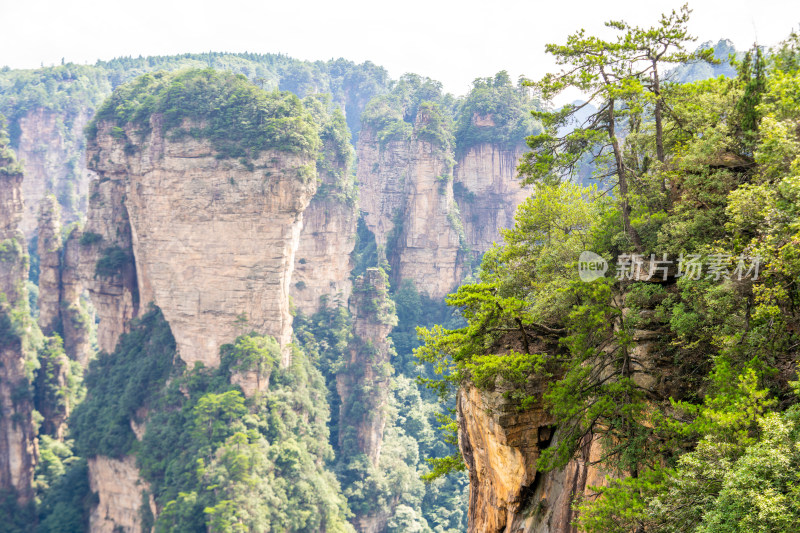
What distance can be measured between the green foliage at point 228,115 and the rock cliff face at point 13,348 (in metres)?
11.5

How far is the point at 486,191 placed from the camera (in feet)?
197

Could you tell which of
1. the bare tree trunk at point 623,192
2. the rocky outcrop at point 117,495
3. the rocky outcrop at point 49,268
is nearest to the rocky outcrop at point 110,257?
the rocky outcrop at point 49,268

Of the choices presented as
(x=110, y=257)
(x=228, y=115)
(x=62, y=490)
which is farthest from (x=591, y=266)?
(x=62, y=490)

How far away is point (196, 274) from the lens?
33.8 metres

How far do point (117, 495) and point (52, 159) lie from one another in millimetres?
56709

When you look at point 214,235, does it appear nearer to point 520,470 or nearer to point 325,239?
point 325,239

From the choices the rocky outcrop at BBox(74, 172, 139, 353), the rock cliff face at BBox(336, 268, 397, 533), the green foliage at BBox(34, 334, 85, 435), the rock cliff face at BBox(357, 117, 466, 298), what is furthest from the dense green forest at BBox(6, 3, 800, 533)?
the rock cliff face at BBox(357, 117, 466, 298)

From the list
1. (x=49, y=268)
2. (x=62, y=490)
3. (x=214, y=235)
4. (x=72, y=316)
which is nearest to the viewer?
(x=214, y=235)

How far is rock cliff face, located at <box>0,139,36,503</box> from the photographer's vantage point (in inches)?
1447

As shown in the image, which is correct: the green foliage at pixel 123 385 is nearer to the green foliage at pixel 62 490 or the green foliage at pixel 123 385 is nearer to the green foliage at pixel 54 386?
the green foliage at pixel 62 490

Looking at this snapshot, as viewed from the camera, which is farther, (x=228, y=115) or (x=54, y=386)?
(x=54, y=386)

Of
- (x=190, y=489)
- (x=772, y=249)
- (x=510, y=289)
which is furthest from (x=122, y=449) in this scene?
(x=772, y=249)

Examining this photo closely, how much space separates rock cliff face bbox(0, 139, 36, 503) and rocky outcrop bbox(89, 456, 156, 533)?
17.7 ft

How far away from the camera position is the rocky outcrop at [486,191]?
5912cm
